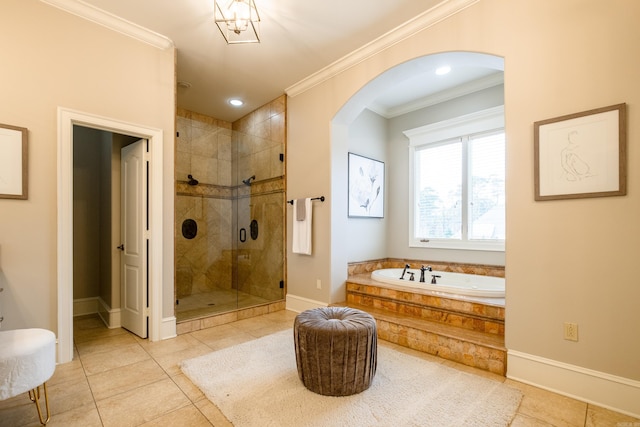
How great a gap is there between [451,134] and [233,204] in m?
3.28

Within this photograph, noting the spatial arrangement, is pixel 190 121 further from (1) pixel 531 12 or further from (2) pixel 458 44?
(1) pixel 531 12

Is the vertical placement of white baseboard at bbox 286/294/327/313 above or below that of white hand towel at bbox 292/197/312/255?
below

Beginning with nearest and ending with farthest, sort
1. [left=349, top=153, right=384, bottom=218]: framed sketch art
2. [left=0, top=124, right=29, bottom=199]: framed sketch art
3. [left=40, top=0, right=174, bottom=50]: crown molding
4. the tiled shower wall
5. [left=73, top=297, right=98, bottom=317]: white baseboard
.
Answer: [left=0, top=124, right=29, bottom=199]: framed sketch art, [left=40, top=0, right=174, bottom=50]: crown molding, [left=73, top=297, right=98, bottom=317]: white baseboard, [left=349, top=153, right=384, bottom=218]: framed sketch art, the tiled shower wall

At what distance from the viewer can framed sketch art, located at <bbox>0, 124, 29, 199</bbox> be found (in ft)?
7.14

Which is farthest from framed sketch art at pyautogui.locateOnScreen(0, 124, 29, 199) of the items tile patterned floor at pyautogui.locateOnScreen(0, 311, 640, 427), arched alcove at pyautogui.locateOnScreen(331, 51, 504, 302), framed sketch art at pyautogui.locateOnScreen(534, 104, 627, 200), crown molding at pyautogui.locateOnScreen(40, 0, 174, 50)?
framed sketch art at pyautogui.locateOnScreen(534, 104, 627, 200)

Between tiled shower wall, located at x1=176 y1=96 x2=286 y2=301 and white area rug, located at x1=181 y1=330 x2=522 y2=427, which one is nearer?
white area rug, located at x1=181 y1=330 x2=522 y2=427

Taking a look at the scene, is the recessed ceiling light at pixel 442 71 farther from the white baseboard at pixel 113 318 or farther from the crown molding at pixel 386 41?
the white baseboard at pixel 113 318

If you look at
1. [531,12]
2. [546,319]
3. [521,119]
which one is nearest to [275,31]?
[531,12]

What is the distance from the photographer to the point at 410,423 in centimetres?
167

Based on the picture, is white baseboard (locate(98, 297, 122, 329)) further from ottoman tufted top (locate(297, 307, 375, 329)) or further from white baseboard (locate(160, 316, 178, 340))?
ottoman tufted top (locate(297, 307, 375, 329))

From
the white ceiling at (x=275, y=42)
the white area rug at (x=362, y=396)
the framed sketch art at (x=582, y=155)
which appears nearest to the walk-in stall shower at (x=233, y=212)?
the white ceiling at (x=275, y=42)

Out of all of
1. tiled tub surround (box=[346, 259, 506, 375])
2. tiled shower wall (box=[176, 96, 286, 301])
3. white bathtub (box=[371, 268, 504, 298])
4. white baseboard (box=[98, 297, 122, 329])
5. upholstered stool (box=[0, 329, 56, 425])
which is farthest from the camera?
tiled shower wall (box=[176, 96, 286, 301])

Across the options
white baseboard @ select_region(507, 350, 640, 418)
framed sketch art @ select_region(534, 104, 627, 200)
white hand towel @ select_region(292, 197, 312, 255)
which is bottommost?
white baseboard @ select_region(507, 350, 640, 418)

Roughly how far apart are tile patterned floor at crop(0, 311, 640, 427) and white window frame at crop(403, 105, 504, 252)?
182 centimetres
